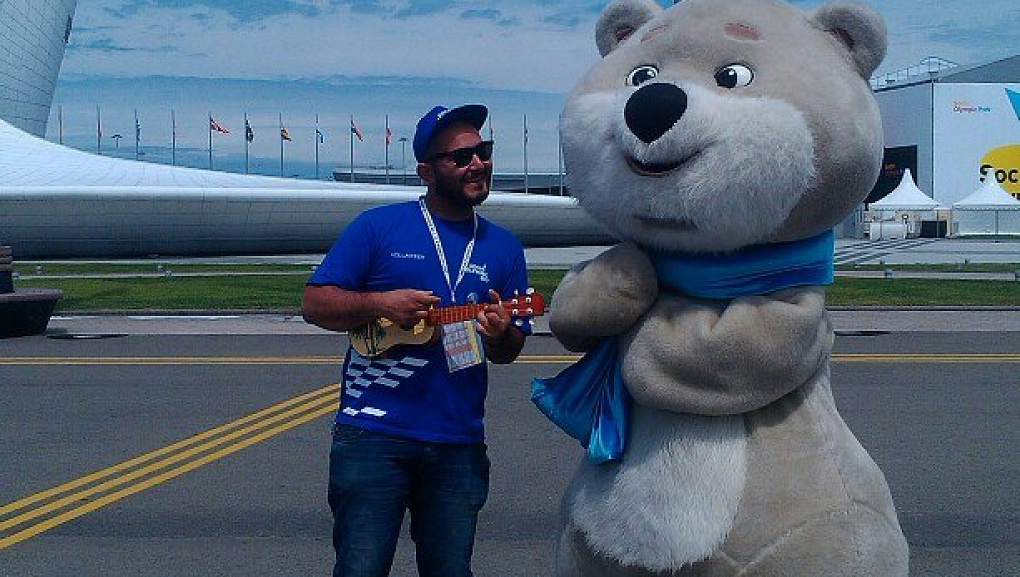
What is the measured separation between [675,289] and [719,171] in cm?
37

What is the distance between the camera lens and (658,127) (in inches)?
108

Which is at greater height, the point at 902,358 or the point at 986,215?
the point at 986,215

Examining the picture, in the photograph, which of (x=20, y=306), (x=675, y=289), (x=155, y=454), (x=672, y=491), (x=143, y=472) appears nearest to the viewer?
(x=672, y=491)

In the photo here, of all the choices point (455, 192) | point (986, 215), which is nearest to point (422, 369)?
point (455, 192)

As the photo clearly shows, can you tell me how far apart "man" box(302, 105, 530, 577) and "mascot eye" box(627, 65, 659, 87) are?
570 mm

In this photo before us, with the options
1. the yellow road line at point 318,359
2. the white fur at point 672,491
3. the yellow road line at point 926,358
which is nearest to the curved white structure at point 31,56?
the yellow road line at point 318,359

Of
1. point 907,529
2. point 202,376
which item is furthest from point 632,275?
point 202,376

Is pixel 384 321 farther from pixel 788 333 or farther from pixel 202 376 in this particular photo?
pixel 202 376

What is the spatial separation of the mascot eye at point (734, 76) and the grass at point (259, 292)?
41.5 ft

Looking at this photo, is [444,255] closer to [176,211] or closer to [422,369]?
[422,369]

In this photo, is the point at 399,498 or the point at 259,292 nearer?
the point at 399,498

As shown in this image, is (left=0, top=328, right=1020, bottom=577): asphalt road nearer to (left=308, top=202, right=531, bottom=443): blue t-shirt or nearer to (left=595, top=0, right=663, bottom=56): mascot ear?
(left=308, top=202, right=531, bottom=443): blue t-shirt

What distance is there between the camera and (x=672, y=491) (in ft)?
9.21

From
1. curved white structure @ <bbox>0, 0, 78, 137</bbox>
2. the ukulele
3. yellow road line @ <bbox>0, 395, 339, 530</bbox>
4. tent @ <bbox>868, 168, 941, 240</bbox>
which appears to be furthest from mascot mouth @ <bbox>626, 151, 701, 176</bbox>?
curved white structure @ <bbox>0, 0, 78, 137</bbox>
